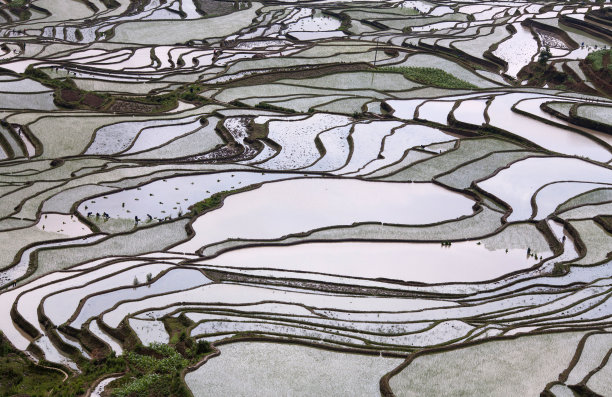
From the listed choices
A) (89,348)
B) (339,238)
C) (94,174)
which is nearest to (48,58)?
(94,174)

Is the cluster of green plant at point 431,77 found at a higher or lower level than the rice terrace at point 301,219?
higher

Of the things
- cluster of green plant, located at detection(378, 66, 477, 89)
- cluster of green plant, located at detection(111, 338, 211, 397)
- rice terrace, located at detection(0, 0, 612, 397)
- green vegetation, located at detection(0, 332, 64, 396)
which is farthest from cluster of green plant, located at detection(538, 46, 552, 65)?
green vegetation, located at detection(0, 332, 64, 396)

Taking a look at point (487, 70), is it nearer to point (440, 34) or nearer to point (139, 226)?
point (440, 34)

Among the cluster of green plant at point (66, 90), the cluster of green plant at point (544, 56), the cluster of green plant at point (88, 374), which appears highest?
the cluster of green plant at point (544, 56)

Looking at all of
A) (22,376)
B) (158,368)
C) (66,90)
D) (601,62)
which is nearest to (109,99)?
(66,90)

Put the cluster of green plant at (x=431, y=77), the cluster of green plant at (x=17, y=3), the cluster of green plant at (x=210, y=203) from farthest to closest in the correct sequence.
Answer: the cluster of green plant at (x=17, y=3) < the cluster of green plant at (x=431, y=77) < the cluster of green plant at (x=210, y=203)

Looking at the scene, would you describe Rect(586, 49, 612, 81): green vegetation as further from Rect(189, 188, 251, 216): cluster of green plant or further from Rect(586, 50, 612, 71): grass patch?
Rect(189, 188, 251, 216): cluster of green plant

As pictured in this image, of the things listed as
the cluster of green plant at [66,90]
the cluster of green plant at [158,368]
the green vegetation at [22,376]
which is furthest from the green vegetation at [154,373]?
the cluster of green plant at [66,90]

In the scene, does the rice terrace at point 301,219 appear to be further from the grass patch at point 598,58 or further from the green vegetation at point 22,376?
the grass patch at point 598,58
